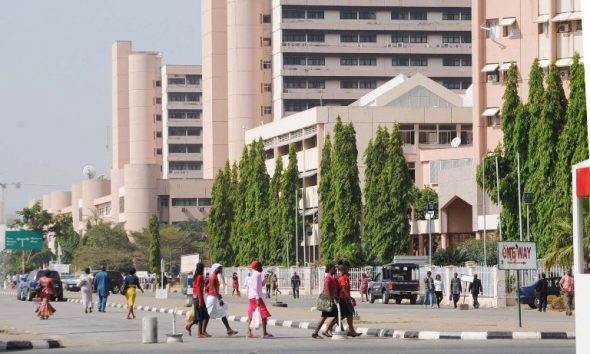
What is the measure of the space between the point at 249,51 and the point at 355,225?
5916 centimetres

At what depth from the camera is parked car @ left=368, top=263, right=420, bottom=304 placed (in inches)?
2618

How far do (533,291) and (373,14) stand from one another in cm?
8771

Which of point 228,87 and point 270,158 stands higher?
point 228,87

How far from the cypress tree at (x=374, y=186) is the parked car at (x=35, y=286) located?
63.1ft

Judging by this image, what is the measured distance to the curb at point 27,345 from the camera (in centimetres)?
3030

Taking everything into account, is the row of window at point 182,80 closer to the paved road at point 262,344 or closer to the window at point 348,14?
the window at point 348,14

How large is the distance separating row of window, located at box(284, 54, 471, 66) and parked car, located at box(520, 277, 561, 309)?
8588cm

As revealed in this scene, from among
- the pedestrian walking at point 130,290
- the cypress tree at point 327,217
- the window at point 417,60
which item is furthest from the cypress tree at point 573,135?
the window at point 417,60

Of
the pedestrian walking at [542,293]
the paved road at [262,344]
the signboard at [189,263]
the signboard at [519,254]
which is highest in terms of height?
the signboard at [189,263]

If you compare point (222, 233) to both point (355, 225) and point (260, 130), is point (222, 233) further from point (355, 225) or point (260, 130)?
point (355, 225)

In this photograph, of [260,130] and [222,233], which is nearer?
[222,233]

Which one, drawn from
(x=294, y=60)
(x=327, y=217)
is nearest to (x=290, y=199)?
(x=327, y=217)

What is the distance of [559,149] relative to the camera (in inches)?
2518

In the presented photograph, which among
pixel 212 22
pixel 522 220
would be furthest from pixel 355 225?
pixel 212 22
